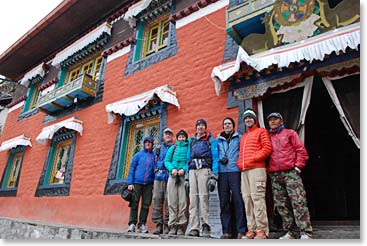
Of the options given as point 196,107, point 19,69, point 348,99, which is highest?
point 19,69

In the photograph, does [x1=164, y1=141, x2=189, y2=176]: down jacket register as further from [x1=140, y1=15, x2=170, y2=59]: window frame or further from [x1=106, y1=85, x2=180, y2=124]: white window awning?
[x1=140, y1=15, x2=170, y2=59]: window frame

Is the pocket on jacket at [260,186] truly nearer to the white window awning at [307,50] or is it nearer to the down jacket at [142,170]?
the white window awning at [307,50]

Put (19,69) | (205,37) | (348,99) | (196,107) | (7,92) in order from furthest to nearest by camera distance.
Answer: (7,92), (19,69), (205,37), (196,107), (348,99)

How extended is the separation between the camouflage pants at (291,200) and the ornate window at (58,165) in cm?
517

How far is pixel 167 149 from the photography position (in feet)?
13.0

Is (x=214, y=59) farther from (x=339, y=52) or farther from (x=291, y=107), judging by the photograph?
(x=339, y=52)

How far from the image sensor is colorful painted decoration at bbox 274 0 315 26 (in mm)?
3538

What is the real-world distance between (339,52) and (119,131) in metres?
4.25

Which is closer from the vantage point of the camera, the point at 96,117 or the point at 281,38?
the point at 281,38

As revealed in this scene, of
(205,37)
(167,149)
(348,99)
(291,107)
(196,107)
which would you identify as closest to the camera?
(348,99)

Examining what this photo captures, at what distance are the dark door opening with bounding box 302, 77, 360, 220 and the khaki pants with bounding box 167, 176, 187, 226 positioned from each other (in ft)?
8.72

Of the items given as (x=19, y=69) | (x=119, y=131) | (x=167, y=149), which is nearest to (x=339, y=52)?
(x=167, y=149)

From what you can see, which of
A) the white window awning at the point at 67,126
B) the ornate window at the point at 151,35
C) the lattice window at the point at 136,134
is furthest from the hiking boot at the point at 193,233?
the white window awning at the point at 67,126

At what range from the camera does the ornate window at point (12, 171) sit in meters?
8.84
